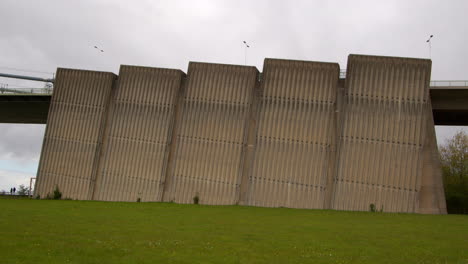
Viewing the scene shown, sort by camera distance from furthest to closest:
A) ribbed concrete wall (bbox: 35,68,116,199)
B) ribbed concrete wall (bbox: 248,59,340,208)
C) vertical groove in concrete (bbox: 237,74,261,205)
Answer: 1. ribbed concrete wall (bbox: 35,68,116,199)
2. vertical groove in concrete (bbox: 237,74,261,205)
3. ribbed concrete wall (bbox: 248,59,340,208)

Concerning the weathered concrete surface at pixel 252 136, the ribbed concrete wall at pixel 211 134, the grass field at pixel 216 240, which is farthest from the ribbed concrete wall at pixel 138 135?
the grass field at pixel 216 240

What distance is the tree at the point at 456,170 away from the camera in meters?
45.0

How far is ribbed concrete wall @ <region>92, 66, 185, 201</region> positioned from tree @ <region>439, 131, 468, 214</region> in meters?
26.6

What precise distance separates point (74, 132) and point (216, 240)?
26809 mm

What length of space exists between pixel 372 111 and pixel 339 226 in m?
15.0

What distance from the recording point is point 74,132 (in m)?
38.7

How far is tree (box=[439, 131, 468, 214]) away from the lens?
44969 mm

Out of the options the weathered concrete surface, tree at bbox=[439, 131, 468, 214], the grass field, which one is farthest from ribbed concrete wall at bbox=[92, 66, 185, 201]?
tree at bbox=[439, 131, 468, 214]

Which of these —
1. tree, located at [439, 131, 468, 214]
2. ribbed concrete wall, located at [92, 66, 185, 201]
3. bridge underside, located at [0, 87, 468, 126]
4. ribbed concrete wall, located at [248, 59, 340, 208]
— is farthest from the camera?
tree, located at [439, 131, 468, 214]

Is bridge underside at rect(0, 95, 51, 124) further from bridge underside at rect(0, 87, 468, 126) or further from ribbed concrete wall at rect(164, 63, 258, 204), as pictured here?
ribbed concrete wall at rect(164, 63, 258, 204)

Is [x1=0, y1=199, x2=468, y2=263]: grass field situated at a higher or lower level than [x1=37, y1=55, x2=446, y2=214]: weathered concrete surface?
lower

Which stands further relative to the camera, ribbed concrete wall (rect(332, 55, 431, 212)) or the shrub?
the shrub

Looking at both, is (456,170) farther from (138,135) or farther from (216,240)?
(216,240)

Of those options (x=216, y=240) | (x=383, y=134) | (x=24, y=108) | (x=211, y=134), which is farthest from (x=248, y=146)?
(x=24, y=108)
